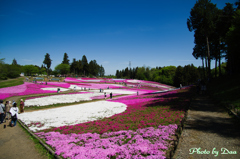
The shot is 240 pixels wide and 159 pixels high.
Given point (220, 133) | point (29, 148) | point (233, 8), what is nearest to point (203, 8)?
point (233, 8)

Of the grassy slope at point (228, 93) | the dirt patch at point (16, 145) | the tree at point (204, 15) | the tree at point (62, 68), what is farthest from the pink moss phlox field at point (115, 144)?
the tree at point (62, 68)

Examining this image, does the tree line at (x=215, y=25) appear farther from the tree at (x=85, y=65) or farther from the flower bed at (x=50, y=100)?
the tree at (x=85, y=65)

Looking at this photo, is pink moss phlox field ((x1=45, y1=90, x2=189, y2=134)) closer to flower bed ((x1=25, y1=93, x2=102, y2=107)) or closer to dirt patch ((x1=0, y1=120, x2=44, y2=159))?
dirt patch ((x1=0, y1=120, x2=44, y2=159))

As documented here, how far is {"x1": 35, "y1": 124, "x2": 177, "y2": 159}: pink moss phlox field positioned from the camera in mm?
7342

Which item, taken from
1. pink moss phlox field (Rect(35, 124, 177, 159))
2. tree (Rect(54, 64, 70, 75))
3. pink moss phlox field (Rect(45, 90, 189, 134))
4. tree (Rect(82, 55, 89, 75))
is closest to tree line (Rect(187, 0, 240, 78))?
pink moss phlox field (Rect(45, 90, 189, 134))

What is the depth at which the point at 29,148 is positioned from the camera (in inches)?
368

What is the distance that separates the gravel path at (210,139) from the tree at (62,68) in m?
147

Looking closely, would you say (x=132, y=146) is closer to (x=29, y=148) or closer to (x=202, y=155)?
(x=202, y=155)

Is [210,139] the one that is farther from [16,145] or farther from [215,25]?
[215,25]

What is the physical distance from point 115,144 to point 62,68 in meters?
147

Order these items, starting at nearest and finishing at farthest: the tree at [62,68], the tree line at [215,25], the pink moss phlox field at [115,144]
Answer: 1. the pink moss phlox field at [115,144]
2. the tree line at [215,25]
3. the tree at [62,68]

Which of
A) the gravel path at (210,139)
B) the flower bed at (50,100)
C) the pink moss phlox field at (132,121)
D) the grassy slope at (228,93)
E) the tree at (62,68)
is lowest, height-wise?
the flower bed at (50,100)

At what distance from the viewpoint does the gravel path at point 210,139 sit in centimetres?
652

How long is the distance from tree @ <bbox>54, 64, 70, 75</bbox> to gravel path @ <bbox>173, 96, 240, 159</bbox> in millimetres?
147097
